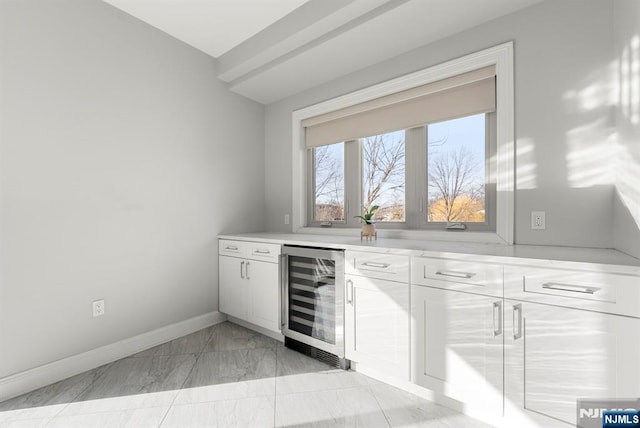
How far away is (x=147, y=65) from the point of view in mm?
2410

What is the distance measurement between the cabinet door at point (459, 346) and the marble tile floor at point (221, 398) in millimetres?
154

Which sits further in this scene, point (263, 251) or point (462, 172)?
point (263, 251)

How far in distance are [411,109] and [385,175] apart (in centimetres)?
62

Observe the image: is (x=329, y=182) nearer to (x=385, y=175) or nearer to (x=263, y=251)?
(x=385, y=175)

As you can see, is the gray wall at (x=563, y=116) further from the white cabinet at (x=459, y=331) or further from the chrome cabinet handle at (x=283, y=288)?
the chrome cabinet handle at (x=283, y=288)

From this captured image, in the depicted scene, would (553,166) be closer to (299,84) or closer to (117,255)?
(299,84)

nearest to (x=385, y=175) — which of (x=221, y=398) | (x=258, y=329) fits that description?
(x=258, y=329)

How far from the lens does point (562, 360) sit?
1.28m

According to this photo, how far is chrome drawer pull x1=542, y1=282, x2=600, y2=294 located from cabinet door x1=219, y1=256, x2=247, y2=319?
220 centimetres

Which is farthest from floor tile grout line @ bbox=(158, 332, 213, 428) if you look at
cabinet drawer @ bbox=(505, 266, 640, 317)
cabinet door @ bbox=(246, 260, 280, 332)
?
cabinet drawer @ bbox=(505, 266, 640, 317)

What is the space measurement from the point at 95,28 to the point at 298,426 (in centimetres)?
297

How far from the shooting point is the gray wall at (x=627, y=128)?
1.31 meters

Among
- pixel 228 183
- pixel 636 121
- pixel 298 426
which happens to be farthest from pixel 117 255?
pixel 636 121

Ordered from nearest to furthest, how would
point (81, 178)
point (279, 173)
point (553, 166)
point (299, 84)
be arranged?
point (553, 166) < point (81, 178) < point (299, 84) < point (279, 173)
